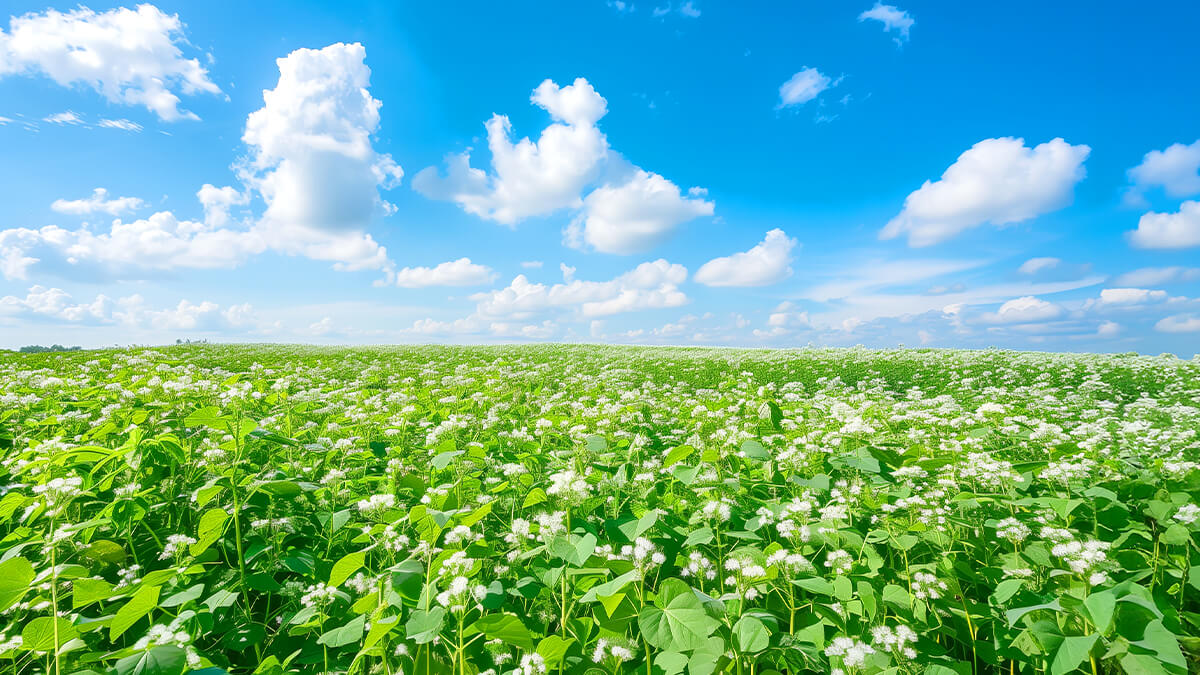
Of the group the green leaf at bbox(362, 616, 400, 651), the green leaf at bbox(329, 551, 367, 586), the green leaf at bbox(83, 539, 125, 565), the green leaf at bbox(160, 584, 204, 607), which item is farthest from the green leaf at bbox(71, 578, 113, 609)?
the green leaf at bbox(362, 616, 400, 651)

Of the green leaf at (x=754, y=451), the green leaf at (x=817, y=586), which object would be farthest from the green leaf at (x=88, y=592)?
the green leaf at (x=754, y=451)

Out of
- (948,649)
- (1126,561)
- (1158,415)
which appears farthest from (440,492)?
(1158,415)

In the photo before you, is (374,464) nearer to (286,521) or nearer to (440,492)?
(286,521)

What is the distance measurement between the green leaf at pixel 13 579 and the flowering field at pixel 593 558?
0.01m

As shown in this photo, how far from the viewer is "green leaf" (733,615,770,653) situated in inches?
92.2

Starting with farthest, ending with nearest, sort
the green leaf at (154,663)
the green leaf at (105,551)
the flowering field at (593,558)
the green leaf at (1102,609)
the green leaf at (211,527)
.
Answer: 1. the green leaf at (105,551)
2. the green leaf at (211,527)
3. the flowering field at (593,558)
4. the green leaf at (1102,609)
5. the green leaf at (154,663)

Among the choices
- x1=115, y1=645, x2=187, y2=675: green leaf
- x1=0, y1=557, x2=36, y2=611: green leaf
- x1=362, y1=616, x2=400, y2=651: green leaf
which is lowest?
x1=362, y1=616, x2=400, y2=651: green leaf

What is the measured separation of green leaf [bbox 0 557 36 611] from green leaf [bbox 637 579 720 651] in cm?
306

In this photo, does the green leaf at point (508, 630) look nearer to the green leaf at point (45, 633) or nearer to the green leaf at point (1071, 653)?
the green leaf at point (45, 633)

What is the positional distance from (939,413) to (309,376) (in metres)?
16.7

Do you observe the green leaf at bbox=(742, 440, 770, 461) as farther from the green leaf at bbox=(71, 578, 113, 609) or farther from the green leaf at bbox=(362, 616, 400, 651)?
the green leaf at bbox=(71, 578, 113, 609)

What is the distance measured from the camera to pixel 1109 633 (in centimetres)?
242

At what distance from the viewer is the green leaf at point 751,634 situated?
92.2 inches

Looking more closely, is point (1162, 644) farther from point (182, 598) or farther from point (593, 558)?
point (182, 598)
